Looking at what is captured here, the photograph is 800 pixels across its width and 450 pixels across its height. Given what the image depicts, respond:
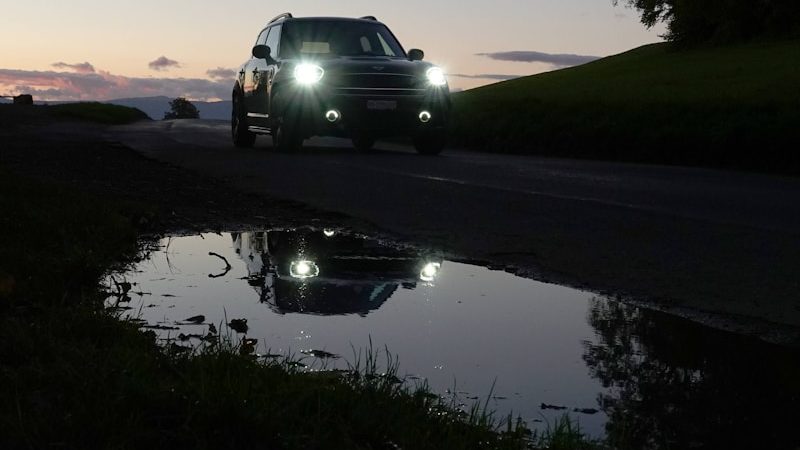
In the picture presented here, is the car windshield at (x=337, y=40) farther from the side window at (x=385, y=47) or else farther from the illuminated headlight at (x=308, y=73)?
the illuminated headlight at (x=308, y=73)

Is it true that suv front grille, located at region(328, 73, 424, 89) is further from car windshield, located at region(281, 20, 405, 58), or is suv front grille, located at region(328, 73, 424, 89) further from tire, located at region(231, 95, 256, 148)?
tire, located at region(231, 95, 256, 148)

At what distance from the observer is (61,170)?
1184cm

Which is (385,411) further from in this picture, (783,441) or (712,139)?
(712,139)

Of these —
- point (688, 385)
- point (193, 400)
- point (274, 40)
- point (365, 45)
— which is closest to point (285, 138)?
point (274, 40)

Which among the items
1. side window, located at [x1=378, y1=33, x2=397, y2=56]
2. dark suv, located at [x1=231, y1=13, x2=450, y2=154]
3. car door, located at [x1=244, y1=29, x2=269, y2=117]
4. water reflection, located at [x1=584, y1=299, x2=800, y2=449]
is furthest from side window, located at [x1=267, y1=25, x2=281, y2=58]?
water reflection, located at [x1=584, y1=299, x2=800, y2=449]

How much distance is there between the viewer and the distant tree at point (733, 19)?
54.5m

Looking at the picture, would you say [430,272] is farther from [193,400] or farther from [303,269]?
[193,400]

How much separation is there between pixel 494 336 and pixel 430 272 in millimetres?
1624

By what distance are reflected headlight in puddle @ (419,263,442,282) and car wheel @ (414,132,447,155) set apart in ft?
34.7

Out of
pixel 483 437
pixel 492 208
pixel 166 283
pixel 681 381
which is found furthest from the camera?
pixel 492 208

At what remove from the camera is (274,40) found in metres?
17.3

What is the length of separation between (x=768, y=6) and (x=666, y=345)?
55251mm

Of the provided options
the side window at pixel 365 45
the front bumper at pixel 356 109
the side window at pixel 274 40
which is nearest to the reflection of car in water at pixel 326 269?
the front bumper at pixel 356 109

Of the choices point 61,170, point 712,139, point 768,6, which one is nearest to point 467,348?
point 61,170
